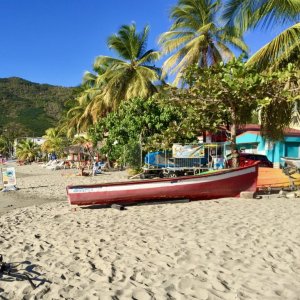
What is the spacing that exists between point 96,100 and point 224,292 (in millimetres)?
28233

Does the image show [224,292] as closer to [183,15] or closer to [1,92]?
[183,15]

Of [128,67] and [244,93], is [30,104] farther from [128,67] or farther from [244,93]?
[244,93]

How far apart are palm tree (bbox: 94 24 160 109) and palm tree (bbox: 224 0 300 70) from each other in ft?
51.0

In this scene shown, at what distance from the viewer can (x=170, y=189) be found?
36.2 feet

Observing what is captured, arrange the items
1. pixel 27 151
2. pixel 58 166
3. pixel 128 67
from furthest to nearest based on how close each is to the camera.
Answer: pixel 27 151 → pixel 58 166 → pixel 128 67

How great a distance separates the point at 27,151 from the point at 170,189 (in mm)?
51745

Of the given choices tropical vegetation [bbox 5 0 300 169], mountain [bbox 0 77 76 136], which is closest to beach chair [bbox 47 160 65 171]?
tropical vegetation [bbox 5 0 300 169]

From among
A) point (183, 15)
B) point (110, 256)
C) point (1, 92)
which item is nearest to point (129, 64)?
point (183, 15)

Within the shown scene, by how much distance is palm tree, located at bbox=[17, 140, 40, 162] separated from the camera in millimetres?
58719

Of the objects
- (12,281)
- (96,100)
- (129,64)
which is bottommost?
(12,281)

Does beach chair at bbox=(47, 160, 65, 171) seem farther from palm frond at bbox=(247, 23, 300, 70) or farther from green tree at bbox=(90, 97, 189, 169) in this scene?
palm frond at bbox=(247, 23, 300, 70)

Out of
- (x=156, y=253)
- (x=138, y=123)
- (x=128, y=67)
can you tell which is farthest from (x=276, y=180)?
(x=128, y=67)

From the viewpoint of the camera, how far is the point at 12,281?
187 inches

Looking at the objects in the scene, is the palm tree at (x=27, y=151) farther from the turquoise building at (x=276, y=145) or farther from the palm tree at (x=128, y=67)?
the turquoise building at (x=276, y=145)
